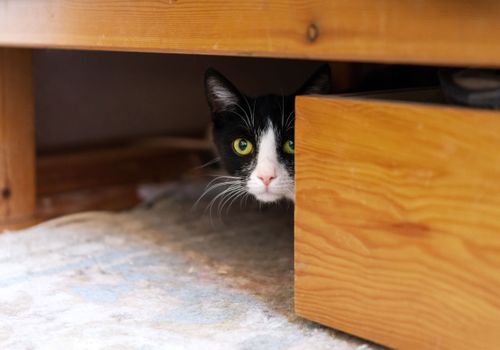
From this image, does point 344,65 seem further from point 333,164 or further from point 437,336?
point 437,336

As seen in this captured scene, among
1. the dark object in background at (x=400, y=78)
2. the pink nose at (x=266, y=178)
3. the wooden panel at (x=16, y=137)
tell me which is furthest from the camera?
the wooden panel at (x=16, y=137)

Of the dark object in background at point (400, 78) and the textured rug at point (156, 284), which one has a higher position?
the dark object in background at point (400, 78)

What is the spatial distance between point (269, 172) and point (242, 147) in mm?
137

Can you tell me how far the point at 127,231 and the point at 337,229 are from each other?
77cm

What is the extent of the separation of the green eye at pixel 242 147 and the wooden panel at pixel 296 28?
328 millimetres

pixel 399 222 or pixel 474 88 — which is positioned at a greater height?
pixel 474 88

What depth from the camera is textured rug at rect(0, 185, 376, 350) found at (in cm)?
102

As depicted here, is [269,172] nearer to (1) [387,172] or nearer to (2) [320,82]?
(2) [320,82]

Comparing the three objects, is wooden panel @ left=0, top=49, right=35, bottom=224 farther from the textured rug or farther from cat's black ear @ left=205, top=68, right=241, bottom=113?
cat's black ear @ left=205, top=68, right=241, bottom=113

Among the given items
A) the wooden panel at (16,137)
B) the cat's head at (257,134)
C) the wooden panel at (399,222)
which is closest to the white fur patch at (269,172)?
the cat's head at (257,134)

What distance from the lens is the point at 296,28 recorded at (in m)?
0.90

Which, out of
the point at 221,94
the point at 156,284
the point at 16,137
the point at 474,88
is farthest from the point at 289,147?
the point at 16,137

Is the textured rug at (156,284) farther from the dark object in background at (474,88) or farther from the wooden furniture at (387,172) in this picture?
the dark object in background at (474,88)

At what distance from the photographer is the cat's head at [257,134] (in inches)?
51.1
